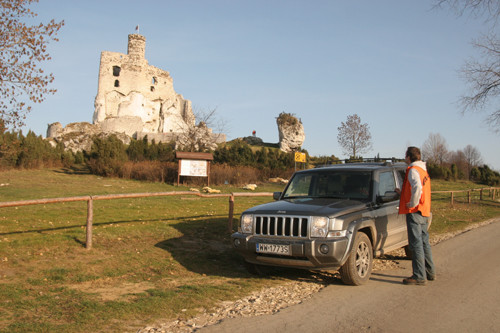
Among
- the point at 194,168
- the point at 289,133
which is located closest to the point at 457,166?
the point at 289,133

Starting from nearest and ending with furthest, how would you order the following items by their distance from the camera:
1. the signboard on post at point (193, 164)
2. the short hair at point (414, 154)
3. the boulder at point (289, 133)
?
the short hair at point (414, 154) < the signboard on post at point (193, 164) < the boulder at point (289, 133)

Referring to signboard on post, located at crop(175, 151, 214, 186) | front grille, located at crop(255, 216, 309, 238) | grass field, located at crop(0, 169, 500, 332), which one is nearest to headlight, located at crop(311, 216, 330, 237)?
→ front grille, located at crop(255, 216, 309, 238)

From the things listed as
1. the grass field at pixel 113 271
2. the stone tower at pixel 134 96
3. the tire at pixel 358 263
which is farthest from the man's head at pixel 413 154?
the stone tower at pixel 134 96

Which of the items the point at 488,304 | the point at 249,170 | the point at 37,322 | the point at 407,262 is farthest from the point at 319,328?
the point at 249,170

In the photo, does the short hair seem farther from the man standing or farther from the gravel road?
the gravel road

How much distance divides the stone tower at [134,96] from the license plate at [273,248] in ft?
219

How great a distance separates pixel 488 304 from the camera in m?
5.29

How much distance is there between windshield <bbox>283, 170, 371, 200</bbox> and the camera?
718 cm

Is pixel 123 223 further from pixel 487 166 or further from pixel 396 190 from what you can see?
pixel 487 166

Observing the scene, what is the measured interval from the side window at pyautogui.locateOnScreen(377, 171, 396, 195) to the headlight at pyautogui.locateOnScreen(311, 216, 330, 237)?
5.80 ft

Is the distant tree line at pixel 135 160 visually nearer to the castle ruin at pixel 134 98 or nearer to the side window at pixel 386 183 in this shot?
the side window at pixel 386 183

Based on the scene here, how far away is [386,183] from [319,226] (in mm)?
2362

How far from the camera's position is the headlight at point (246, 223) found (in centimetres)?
655

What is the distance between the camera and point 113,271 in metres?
6.85
